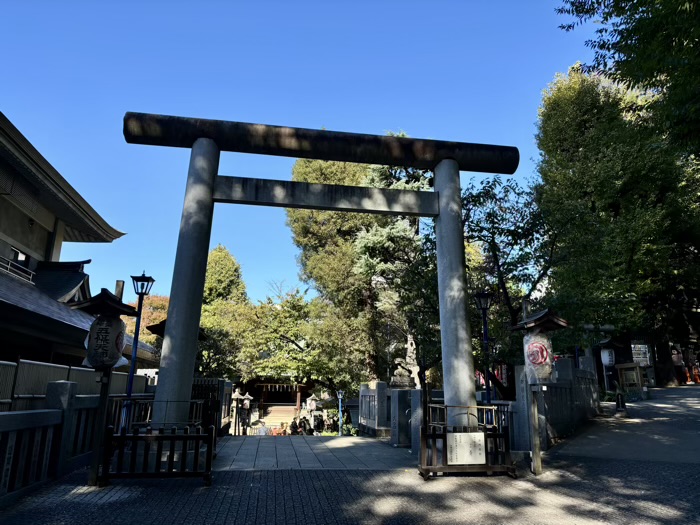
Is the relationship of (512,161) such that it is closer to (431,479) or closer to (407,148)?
(407,148)

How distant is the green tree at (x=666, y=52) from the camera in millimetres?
7070

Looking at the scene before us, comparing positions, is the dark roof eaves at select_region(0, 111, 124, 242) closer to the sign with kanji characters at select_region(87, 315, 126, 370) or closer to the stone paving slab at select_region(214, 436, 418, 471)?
the sign with kanji characters at select_region(87, 315, 126, 370)

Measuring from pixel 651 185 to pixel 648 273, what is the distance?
4.52 m

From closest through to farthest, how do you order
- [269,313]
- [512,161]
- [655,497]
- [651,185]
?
[655,497]
[512,161]
[651,185]
[269,313]

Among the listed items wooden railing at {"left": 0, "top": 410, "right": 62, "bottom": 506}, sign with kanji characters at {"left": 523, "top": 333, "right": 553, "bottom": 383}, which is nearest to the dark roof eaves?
wooden railing at {"left": 0, "top": 410, "right": 62, "bottom": 506}

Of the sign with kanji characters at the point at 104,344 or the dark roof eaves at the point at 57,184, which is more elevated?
the dark roof eaves at the point at 57,184

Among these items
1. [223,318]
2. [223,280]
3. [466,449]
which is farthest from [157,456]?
[223,280]

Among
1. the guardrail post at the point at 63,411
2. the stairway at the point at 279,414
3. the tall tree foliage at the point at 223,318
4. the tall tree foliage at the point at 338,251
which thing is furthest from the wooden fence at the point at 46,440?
the stairway at the point at 279,414

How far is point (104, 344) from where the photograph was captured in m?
7.18

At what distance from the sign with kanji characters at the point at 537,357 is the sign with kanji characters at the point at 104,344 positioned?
7714 millimetres

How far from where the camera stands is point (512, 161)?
32.9ft

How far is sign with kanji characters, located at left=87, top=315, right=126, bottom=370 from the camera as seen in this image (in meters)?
7.12

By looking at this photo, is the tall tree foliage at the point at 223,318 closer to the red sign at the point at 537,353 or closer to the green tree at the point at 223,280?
the green tree at the point at 223,280

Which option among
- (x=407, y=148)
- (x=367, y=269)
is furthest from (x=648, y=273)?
(x=407, y=148)
